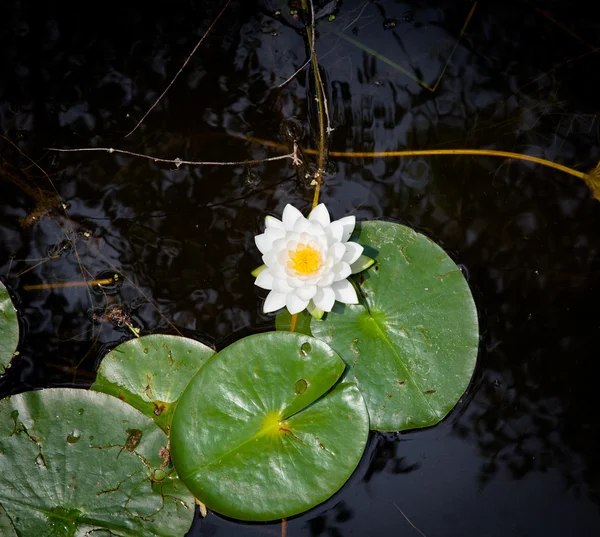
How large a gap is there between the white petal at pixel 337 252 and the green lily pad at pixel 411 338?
34 centimetres

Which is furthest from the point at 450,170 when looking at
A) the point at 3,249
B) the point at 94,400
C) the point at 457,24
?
the point at 3,249

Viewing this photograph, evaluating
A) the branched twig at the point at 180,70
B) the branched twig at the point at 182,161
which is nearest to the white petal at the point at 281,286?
the branched twig at the point at 182,161

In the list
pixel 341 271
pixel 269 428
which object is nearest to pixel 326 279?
pixel 341 271

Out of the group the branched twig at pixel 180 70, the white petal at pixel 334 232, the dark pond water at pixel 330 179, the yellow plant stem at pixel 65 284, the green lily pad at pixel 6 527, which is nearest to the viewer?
the green lily pad at pixel 6 527

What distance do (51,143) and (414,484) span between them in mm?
3071

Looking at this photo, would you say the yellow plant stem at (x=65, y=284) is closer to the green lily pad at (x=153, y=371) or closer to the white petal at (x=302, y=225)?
the green lily pad at (x=153, y=371)

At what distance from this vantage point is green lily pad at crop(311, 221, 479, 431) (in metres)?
2.41

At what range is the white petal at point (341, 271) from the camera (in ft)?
7.39

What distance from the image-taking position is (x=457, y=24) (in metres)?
3.01

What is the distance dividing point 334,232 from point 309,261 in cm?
20

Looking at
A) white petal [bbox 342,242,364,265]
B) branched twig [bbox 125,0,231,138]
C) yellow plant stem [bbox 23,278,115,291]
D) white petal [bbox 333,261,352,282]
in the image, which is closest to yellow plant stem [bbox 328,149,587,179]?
white petal [bbox 342,242,364,265]

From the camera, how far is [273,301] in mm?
2404

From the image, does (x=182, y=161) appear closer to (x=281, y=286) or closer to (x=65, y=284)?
(x=65, y=284)

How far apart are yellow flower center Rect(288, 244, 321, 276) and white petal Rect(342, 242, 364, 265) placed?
6.2 inches
